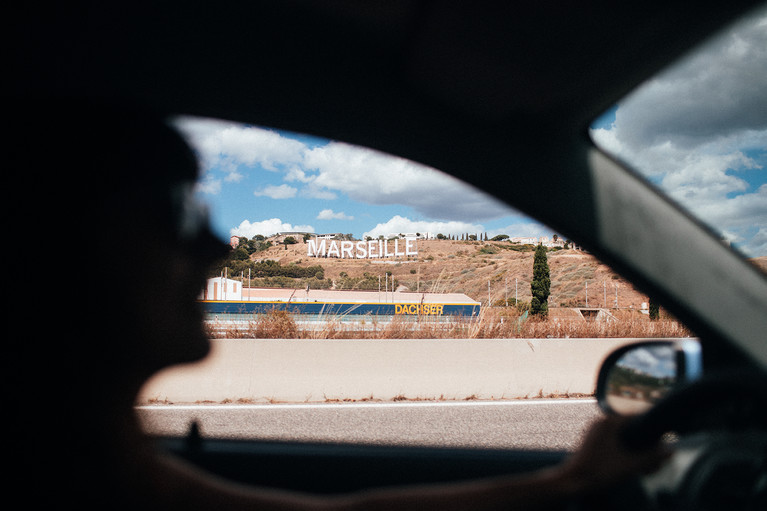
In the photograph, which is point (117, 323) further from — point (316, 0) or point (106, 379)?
point (316, 0)

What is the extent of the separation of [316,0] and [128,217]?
2.85 feet

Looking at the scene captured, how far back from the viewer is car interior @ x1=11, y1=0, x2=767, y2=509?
1476 mm

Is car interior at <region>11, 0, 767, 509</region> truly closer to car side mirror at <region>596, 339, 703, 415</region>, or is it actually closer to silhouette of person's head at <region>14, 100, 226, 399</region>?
car side mirror at <region>596, 339, 703, 415</region>

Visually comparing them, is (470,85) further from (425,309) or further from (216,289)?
(425,309)

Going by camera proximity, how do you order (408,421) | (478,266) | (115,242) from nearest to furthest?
(115,242) → (408,421) → (478,266)

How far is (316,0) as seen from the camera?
64.4 inches

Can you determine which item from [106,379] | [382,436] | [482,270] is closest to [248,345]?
[382,436]

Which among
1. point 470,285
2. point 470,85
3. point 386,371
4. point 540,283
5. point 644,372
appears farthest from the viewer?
point 470,285

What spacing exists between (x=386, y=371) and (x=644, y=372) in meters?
6.45

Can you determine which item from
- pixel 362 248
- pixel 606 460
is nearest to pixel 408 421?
pixel 606 460

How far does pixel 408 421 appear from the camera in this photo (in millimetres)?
6117

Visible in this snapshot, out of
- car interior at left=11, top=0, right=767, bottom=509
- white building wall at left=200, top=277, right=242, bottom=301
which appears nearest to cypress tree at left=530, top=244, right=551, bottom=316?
white building wall at left=200, top=277, right=242, bottom=301

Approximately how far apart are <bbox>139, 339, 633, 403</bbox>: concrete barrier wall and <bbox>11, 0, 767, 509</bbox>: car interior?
5783 mm

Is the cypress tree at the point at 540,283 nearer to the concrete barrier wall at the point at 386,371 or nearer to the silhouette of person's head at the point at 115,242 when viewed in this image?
the concrete barrier wall at the point at 386,371
